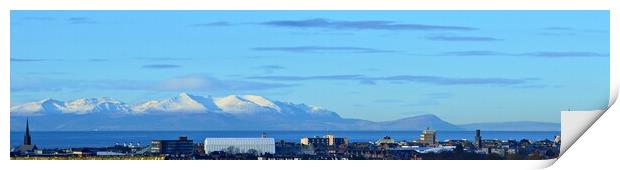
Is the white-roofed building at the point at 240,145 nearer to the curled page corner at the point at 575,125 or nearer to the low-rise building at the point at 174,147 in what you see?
the low-rise building at the point at 174,147

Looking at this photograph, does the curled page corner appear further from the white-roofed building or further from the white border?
the white-roofed building

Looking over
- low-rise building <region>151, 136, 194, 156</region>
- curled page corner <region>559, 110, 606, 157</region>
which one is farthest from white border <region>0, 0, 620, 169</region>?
low-rise building <region>151, 136, 194, 156</region>

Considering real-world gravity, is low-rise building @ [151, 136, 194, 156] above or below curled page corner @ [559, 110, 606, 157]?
below
